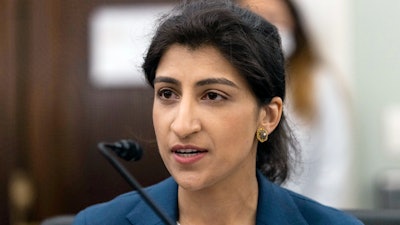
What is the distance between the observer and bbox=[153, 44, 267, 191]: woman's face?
5.94 feet

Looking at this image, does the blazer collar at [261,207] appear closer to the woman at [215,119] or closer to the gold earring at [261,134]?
the woman at [215,119]

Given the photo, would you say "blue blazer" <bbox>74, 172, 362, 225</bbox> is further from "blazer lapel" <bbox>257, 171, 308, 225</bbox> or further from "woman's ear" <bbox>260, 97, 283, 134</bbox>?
"woman's ear" <bbox>260, 97, 283, 134</bbox>

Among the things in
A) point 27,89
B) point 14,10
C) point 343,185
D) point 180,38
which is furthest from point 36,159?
point 180,38

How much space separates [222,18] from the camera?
191cm

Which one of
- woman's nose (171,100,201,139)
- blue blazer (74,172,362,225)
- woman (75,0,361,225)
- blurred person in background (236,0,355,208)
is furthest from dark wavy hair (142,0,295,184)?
blurred person in background (236,0,355,208)

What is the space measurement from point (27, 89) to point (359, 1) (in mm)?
1356

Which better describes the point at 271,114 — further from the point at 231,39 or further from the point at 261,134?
the point at 231,39

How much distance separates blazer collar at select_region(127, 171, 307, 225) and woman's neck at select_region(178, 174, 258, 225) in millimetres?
25

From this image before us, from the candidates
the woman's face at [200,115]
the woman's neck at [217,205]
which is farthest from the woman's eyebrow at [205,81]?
the woman's neck at [217,205]

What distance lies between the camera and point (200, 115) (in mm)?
1818

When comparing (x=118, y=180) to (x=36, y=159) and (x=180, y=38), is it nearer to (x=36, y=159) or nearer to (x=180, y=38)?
(x=36, y=159)

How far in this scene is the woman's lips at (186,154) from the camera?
180cm

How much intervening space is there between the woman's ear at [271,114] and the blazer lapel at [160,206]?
240 mm

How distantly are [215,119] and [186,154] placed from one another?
0.09 m
